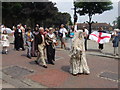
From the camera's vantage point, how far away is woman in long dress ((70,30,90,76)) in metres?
5.90

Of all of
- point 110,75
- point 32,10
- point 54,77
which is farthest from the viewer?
point 32,10

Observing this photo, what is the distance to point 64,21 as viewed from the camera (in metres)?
66.1

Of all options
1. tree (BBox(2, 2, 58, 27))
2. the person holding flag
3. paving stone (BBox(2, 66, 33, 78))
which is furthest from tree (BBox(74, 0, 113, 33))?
paving stone (BBox(2, 66, 33, 78))

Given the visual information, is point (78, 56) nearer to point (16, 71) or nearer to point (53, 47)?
point (53, 47)

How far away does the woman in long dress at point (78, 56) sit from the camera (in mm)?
5902

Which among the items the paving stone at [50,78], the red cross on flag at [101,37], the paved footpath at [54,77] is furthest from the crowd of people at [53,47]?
the paving stone at [50,78]

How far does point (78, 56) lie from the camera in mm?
5949

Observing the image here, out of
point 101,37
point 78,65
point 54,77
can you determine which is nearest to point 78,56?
point 78,65

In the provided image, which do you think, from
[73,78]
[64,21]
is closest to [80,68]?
[73,78]

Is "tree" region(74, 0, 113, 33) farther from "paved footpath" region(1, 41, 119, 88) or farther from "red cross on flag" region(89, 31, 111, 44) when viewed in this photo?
"paved footpath" region(1, 41, 119, 88)

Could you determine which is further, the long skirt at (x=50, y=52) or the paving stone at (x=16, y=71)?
the long skirt at (x=50, y=52)

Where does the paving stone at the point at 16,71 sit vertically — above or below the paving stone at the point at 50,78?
above

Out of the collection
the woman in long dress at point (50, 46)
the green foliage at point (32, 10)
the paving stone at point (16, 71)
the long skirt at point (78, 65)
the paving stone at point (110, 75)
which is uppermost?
the green foliage at point (32, 10)

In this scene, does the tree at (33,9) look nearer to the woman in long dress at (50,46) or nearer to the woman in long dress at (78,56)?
the woman in long dress at (50,46)
